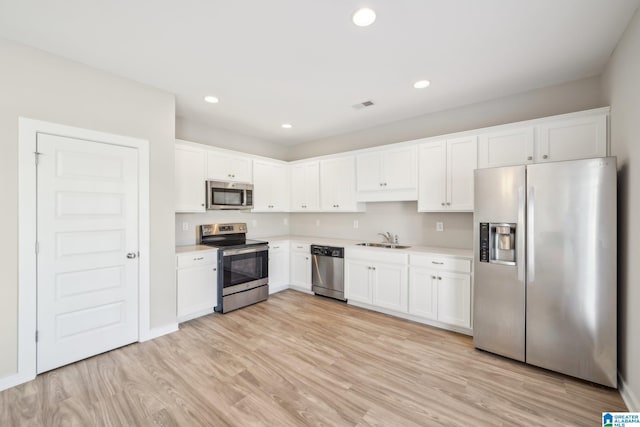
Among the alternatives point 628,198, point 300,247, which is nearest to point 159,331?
point 300,247

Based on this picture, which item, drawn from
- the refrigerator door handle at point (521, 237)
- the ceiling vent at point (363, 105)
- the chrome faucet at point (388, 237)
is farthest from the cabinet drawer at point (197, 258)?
the refrigerator door handle at point (521, 237)

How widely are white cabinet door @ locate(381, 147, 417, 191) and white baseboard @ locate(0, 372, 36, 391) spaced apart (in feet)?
13.6


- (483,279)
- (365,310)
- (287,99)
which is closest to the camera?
(483,279)

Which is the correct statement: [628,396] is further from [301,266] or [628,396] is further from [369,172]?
[301,266]

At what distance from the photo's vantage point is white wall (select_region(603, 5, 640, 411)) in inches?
75.9

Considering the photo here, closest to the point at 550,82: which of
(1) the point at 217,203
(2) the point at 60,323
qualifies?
(1) the point at 217,203

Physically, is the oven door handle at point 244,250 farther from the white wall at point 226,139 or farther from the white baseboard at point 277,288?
the white wall at point 226,139

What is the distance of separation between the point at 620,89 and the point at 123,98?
178 inches

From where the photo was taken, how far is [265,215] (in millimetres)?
5207

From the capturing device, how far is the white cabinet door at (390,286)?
3.51 m

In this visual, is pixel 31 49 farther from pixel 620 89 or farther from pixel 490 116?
pixel 620 89

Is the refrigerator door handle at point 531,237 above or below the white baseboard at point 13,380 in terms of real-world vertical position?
above

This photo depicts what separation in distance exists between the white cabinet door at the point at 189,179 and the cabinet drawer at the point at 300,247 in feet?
5.28

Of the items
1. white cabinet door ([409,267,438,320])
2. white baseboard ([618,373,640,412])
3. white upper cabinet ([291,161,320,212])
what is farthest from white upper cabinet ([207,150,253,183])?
white baseboard ([618,373,640,412])
